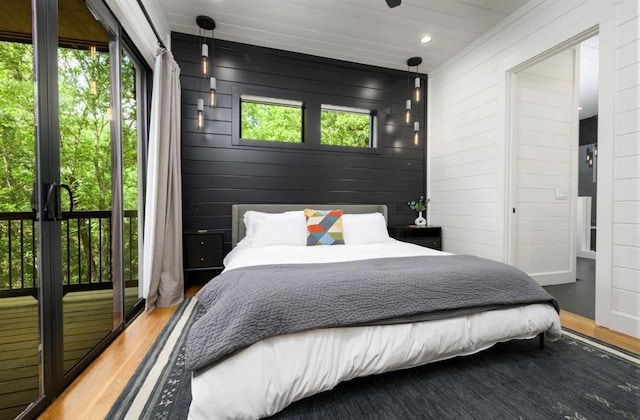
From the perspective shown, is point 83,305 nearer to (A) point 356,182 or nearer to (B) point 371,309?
(B) point 371,309

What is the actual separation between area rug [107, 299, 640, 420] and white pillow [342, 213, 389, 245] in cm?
144

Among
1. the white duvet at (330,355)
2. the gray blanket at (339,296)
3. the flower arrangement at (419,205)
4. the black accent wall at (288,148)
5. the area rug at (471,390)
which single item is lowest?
the area rug at (471,390)

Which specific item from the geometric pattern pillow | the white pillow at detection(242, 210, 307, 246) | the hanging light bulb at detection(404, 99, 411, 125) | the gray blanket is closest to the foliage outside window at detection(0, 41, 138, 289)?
the gray blanket

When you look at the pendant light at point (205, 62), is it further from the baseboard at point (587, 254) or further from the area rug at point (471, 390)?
the baseboard at point (587, 254)

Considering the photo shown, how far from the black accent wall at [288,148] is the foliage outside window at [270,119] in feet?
0.40

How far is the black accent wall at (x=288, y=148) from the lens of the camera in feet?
10.7

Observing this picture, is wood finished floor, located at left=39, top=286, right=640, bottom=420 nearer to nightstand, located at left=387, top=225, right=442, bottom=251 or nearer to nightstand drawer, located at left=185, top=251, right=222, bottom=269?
nightstand drawer, located at left=185, top=251, right=222, bottom=269

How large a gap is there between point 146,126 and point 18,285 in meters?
1.68

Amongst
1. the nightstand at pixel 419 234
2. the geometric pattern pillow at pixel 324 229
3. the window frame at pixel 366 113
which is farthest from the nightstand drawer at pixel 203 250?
the nightstand at pixel 419 234

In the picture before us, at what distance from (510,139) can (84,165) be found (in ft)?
13.0

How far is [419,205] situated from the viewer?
4.04 meters

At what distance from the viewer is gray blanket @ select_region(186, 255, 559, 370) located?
121 centimetres

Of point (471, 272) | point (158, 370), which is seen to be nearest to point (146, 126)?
point (158, 370)

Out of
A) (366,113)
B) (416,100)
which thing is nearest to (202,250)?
(366,113)
